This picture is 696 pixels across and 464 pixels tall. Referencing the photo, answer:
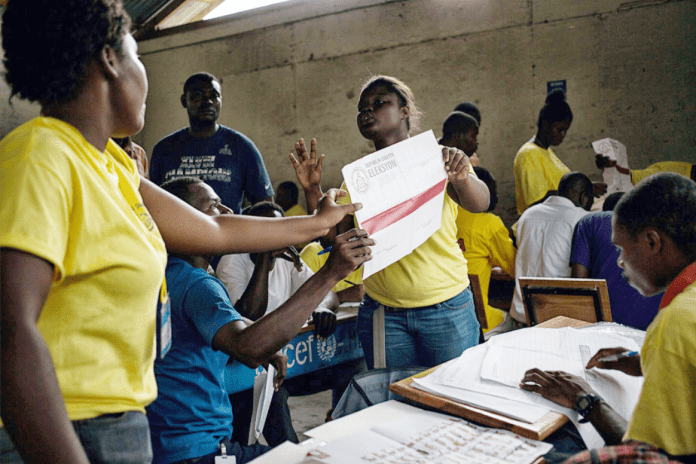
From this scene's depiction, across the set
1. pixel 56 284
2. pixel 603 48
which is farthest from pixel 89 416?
pixel 603 48

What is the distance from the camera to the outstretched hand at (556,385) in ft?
3.77

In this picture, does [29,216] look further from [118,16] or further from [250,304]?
[250,304]

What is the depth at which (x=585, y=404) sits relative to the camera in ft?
3.69

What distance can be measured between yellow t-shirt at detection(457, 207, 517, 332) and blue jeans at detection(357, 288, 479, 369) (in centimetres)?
139

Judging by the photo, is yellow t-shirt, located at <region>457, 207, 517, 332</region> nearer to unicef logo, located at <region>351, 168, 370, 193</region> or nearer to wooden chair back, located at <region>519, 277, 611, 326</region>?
wooden chair back, located at <region>519, 277, 611, 326</region>

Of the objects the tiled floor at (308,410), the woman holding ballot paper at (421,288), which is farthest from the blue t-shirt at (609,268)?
the tiled floor at (308,410)

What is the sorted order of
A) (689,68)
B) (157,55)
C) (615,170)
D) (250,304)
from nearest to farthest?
(250,304)
(615,170)
(689,68)
(157,55)

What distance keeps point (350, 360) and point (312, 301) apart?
1636 mm

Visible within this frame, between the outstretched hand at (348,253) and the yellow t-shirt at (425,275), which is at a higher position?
the outstretched hand at (348,253)

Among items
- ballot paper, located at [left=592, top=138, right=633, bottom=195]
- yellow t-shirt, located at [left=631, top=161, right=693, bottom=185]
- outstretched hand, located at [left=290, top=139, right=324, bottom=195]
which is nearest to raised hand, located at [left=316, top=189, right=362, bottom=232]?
outstretched hand, located at [left=290, top=139, right=324, bottom=195]

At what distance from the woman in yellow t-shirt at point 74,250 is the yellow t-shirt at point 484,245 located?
109 inches

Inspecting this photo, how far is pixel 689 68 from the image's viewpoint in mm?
5695

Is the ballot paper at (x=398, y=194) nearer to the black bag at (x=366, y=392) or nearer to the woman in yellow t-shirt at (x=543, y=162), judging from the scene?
the black bag at (x=366, y=392)

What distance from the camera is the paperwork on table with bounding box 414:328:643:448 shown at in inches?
44.8
